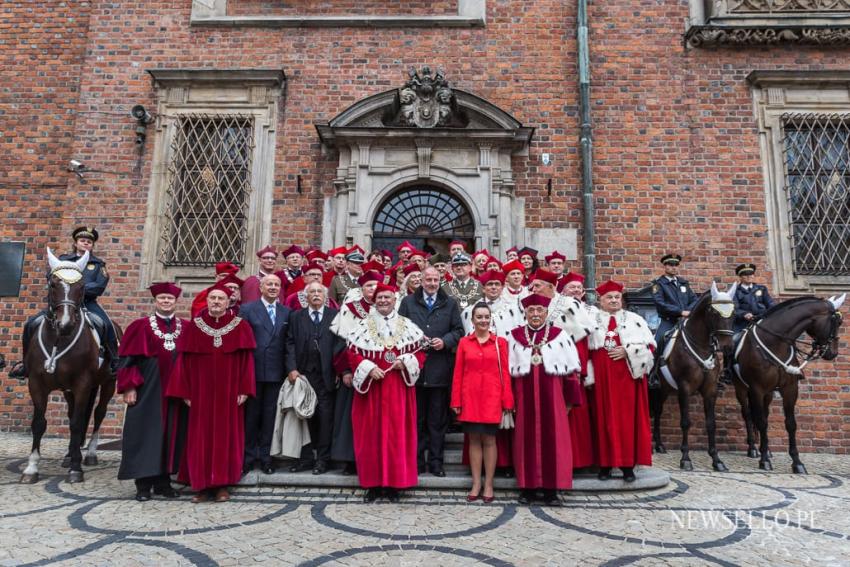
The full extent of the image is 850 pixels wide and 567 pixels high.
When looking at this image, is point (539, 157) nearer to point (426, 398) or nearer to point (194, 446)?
point (426, 398)

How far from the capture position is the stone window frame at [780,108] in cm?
857

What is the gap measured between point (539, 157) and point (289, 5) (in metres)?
5.02

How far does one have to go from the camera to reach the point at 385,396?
4793mm

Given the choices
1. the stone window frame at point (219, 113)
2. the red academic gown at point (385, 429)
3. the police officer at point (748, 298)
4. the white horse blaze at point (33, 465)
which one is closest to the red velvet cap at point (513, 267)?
the red academic gown at point (385, 429)

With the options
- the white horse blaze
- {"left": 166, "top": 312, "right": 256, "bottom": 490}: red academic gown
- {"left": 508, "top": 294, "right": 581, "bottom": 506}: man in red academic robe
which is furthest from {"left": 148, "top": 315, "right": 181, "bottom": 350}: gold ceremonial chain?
{"left": 508, "top": 294, "right": 581, "bottom": 506}: man in red academic robe

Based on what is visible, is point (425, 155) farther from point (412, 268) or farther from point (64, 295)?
point (64, 295)

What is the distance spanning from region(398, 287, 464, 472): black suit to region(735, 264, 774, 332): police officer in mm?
4693

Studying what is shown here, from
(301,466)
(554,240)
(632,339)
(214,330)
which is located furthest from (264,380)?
(554,240)

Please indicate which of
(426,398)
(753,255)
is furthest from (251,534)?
(753,255)

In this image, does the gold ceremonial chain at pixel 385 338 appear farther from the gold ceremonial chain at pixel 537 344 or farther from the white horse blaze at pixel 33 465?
the white horse blaze at pixel 33 465

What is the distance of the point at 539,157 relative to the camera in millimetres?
8945

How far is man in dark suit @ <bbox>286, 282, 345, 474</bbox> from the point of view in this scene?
17.1ft

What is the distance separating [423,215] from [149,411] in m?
5.31

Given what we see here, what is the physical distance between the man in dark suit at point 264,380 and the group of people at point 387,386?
0.01 m
